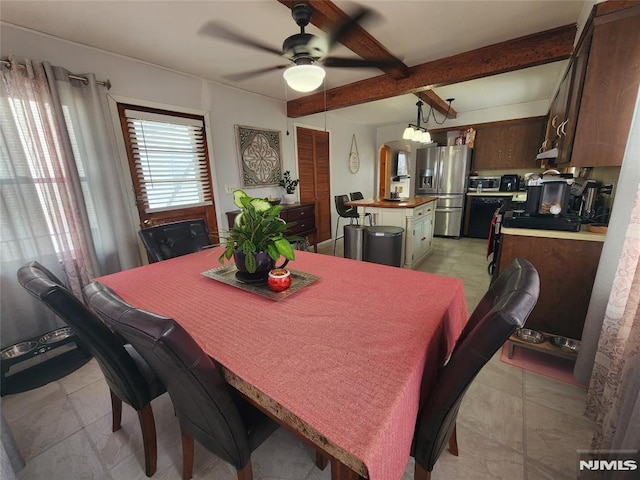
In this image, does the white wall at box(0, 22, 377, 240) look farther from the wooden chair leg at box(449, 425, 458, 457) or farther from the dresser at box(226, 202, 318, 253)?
the wooden chair leg at box(449, 425, 458, 457)

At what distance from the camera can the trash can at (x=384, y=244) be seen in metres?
2.80

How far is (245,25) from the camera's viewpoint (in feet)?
6.34

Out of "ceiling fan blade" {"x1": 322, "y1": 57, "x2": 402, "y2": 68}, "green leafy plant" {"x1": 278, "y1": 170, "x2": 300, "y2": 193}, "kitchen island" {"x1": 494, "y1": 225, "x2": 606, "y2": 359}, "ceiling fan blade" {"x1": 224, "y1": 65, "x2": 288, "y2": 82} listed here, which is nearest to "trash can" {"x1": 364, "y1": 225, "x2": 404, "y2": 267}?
"kitchen island" {"x1": 494, "y1": 225, "x2": 606, "y2": 359}

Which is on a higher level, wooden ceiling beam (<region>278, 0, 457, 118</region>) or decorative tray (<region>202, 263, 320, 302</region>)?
wooden ceiling beam (<region>278, 0, 457, 118</region>)

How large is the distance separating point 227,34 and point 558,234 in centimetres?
283

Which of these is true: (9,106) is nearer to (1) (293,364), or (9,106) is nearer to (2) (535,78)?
(1) (293,364)

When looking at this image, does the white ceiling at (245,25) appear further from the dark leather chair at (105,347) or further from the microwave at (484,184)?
the microwave at (484,184)

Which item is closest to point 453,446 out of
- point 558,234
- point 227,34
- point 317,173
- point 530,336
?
point 530,336

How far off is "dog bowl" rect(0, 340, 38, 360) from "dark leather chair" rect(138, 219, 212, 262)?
3.60 ft

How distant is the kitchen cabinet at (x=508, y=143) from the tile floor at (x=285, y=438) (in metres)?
4.51

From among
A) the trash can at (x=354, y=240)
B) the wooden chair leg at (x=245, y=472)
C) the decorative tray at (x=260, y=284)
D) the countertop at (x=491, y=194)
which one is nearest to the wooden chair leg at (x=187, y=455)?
the wooden chair leg at (x=245, y=472)

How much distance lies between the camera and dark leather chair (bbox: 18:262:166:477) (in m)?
0.85

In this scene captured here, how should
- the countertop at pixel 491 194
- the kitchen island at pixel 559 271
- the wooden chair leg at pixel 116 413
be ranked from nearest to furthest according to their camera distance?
the wooden chair leg at pixel 116 413
the kitchen island at pixel 559 271
the countertop at pixel 491 194

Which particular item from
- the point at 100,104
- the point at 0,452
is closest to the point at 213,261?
the point at 0,452
